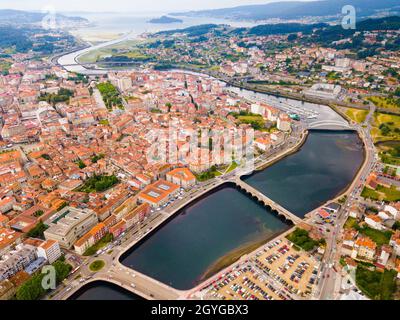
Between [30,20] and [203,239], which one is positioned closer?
[203,239]

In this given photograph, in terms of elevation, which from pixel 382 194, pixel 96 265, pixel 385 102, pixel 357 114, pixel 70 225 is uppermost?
pixel 385 102

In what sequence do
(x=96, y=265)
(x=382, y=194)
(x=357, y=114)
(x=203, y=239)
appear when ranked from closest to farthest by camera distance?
(x=96, y=265)
(x=203, y=239)
(x=382, y=194)
(x=357, y=114)

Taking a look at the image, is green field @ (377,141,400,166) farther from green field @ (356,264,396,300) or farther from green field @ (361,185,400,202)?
green field @ (356,264,396,300)

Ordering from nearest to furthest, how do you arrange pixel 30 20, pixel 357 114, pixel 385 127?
pixel 385 127 → pixel 357 114 → pixel 30 20

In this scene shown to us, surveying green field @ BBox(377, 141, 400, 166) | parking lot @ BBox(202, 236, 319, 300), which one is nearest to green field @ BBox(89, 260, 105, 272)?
parking lot @ BBox(202, 236, 319, 300)

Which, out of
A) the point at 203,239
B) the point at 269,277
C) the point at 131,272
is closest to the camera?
the point at 269,277

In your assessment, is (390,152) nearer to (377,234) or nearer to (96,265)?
(377,234)

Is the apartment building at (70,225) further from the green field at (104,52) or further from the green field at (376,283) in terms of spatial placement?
the green field at (104,52)

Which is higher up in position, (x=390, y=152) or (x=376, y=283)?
(x=390, y=152)

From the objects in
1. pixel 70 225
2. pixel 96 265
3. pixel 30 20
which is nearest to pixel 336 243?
pixel 96 265

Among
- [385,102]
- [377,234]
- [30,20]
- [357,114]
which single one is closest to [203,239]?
[377,234]

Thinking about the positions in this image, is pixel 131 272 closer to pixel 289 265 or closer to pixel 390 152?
pixel 289 265
